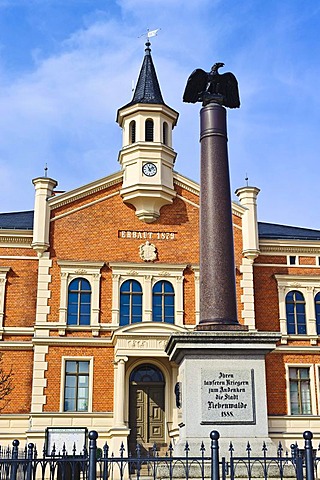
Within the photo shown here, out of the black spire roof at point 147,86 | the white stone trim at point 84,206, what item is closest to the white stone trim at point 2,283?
the white stone trim at point 84,206

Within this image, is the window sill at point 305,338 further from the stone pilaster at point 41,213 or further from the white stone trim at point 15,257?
the white stone trim at point 15,257

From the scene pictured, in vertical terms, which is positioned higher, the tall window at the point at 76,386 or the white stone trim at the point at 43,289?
the white stone trim at the point at 43,289

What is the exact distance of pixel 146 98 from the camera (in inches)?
960

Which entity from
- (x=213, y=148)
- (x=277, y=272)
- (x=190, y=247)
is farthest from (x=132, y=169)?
(x=213, y=148)

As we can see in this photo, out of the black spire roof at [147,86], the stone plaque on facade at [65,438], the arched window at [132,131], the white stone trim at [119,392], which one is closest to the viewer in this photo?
the stone plaque on facade at [65,438]

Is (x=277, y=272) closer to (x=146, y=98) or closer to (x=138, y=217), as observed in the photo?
(x=138, y=217)

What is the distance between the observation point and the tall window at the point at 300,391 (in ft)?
74.1

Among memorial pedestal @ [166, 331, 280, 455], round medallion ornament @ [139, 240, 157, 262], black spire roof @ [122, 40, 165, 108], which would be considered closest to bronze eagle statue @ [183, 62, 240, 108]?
memorial pedestal @ [166, 331, 280, 455]

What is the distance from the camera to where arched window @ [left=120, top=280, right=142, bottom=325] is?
22.2 meters

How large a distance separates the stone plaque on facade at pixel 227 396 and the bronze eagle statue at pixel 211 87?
508 centimetres

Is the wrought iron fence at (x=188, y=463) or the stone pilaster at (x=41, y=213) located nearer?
the wrought iron fence at (x=188, y=463)

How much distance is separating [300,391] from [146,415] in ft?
17.8

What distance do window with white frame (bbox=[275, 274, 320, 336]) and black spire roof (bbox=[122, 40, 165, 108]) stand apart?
7808 millimetres

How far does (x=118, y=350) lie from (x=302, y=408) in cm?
670
